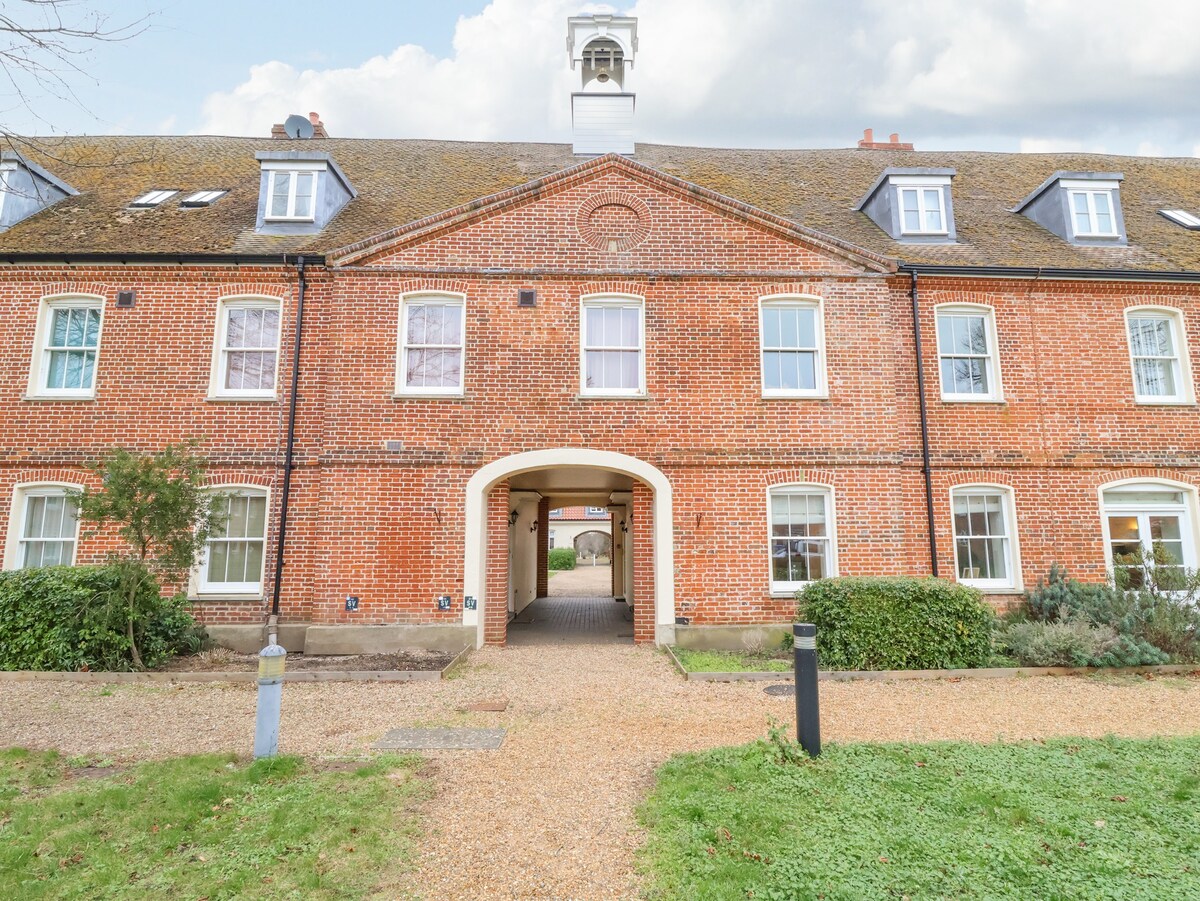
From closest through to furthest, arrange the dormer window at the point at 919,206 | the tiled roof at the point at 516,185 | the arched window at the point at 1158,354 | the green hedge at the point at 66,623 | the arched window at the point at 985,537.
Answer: the green hedge at the point at 66,623 < the arched window at the point at 985,537 < the arched window at the point at 1158,354 < the tiled roof at the point at 516,185 < the dormer window at the point at 919,206

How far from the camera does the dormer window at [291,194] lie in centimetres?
1282

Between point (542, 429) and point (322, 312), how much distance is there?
4546 millimetres

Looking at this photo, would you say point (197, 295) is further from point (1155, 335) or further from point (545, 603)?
point (1155, 335)

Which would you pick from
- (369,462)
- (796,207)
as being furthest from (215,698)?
(796,207)

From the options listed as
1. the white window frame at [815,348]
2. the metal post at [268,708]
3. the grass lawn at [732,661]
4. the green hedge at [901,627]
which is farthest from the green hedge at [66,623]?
the white window frame at [815,348]

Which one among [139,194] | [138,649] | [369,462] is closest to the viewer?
[138,649]

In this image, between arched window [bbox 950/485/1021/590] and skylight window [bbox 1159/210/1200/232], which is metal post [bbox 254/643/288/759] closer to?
arched window [bbox 950/485/1021/590]

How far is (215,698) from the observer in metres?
7.95

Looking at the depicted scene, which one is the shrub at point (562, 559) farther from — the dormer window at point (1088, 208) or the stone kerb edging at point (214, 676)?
the dormer window at point (1088, 208)

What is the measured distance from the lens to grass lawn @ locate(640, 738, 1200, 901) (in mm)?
3762

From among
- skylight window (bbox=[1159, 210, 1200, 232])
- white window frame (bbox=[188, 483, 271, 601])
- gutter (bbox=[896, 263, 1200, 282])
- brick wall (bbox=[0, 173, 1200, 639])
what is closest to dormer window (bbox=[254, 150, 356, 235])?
brick wall (bbox=[0, 173, 1200, 639])

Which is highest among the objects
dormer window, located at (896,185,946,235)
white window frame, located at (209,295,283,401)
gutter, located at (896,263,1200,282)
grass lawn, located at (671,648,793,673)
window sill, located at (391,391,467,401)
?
dormer window, located at (896,185,946,235)

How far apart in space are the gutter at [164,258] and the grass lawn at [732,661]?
9237 mm

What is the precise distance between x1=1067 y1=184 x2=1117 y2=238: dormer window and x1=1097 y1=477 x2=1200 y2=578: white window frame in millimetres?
5295
